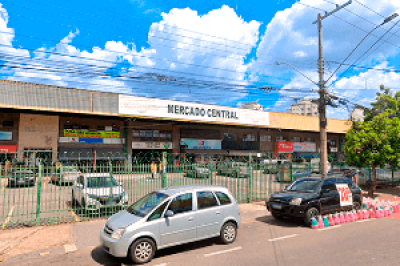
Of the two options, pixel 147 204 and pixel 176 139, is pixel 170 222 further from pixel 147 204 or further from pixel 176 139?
pixel 176 139

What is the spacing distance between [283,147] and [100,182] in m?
35.4

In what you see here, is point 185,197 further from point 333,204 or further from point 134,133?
point 134,133

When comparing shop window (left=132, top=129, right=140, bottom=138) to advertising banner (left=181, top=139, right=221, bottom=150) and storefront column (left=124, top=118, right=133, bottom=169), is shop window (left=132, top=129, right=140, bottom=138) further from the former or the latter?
advertising banner (left=181, top=139, right=221, bottom=150)

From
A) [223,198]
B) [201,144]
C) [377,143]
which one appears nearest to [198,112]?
[201,144]

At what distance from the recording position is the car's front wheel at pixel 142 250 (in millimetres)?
5848

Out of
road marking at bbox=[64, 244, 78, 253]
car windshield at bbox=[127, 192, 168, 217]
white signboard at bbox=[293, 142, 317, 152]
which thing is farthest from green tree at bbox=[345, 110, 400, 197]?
white signboard at bbox=[293, 142, 317, 152]

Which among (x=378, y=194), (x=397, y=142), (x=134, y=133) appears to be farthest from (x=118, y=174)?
(x=134, y=133)

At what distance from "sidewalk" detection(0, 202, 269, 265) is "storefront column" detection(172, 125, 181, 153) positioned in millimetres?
23132

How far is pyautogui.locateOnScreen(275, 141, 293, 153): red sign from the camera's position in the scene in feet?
134

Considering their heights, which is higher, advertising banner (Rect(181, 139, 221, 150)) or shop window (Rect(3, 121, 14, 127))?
shop window (Rect(3, 121, 14, 127))

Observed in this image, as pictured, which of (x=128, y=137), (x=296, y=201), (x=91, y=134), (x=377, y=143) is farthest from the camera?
(x=128, y=137)

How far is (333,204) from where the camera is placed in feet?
31.8

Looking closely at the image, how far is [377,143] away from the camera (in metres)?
14.2

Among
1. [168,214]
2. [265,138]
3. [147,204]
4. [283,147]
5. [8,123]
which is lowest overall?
[168,214]
